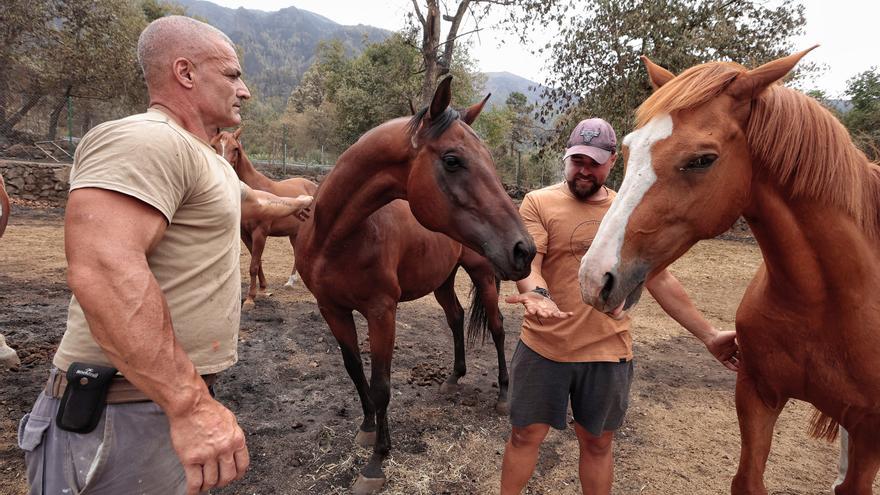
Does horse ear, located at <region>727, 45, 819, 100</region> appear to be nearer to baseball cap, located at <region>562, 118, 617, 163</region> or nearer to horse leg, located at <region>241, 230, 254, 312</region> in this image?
baseball cap, located at <region>562, 118, 617, 163</region>

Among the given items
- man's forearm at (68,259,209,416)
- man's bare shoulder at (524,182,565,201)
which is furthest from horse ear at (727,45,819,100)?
man's forearm at (68,259,209,416)

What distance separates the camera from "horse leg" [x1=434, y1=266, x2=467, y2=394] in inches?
170

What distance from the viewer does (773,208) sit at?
5.14 feet

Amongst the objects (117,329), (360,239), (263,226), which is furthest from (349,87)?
(117,329)

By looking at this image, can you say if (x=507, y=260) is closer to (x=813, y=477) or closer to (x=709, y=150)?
(x=709, y=150)

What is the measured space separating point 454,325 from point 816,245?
11.0ft

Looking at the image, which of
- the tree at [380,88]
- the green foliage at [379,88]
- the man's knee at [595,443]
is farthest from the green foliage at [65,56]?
the man's knee at [595,443]

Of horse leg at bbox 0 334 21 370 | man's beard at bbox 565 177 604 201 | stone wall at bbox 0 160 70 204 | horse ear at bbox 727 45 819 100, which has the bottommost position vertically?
stone wall at bbox 0 160 70 204

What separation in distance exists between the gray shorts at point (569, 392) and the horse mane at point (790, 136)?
3.70 feet

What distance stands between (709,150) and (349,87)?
2664 centimetres

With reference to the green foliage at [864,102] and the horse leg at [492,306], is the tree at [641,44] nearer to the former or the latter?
the green foliage at [864,102]

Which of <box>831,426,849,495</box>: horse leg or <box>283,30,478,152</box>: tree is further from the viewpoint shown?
<box>283,30,478,152</box>: tree

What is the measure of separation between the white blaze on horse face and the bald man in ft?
3.67

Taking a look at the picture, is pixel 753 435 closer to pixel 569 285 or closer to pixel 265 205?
pixel 569 285
